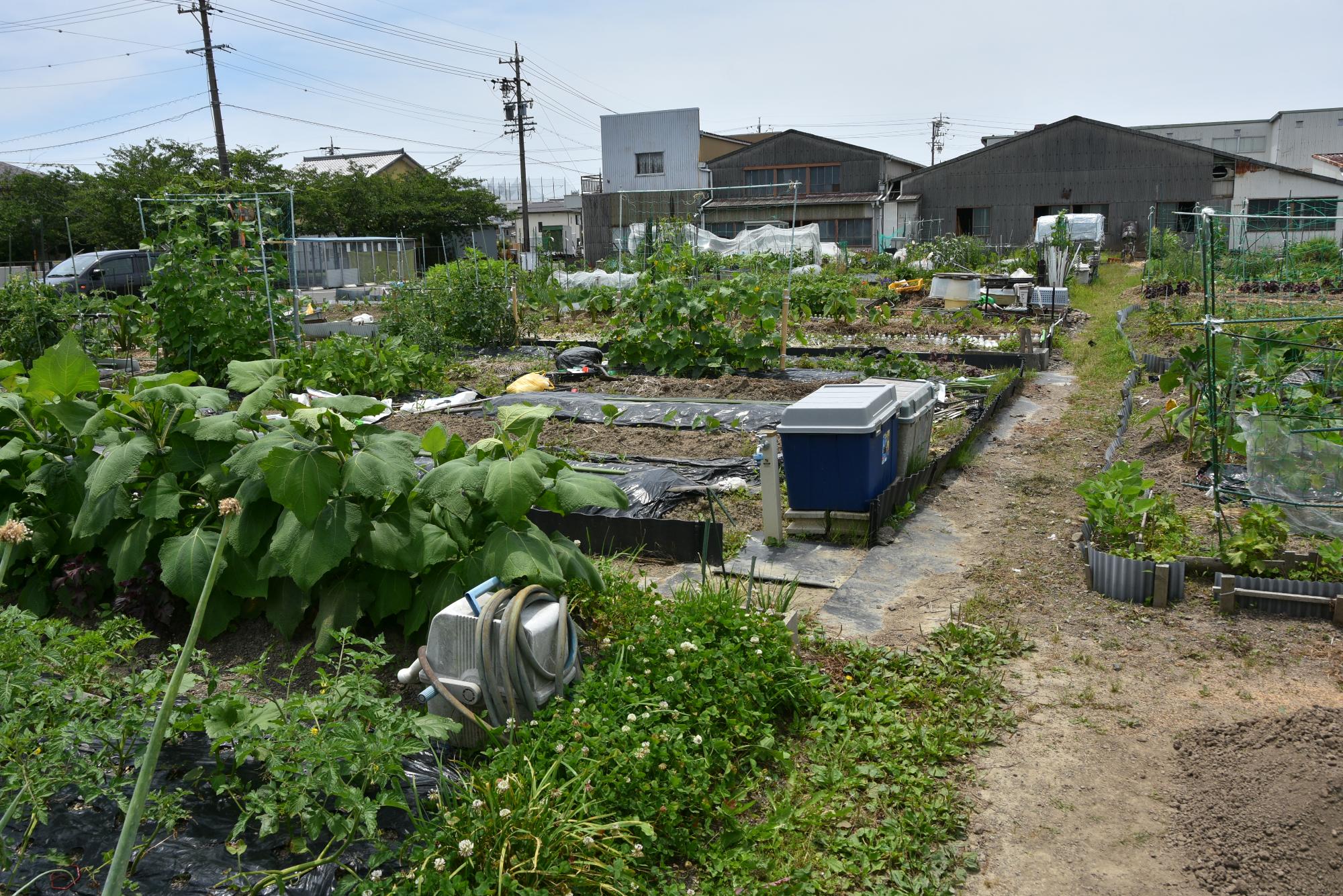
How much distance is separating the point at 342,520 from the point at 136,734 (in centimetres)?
98

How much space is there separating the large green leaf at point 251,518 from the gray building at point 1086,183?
124ft

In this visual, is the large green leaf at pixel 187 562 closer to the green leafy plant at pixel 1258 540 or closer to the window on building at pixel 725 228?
the green leafy plant at pixel 1258 540

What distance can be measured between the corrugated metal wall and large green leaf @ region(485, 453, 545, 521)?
40.4m

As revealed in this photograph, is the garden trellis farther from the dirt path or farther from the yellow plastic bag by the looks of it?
the yellow plastic bag

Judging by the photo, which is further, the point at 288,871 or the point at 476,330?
the point at 476,330

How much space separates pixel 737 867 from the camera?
2.95 meters

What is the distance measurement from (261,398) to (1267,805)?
3827 millimetres

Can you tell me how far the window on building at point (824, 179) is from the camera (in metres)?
43.6

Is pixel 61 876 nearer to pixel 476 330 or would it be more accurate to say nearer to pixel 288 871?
pixel 288 871

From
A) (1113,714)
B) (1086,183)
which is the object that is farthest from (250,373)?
(1086,183)

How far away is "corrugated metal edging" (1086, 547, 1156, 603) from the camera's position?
5.15 meters

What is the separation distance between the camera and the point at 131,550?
377 cm

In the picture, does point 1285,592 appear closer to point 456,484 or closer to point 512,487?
point 512,487

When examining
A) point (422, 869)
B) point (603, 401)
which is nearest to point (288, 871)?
point (422, 869)
